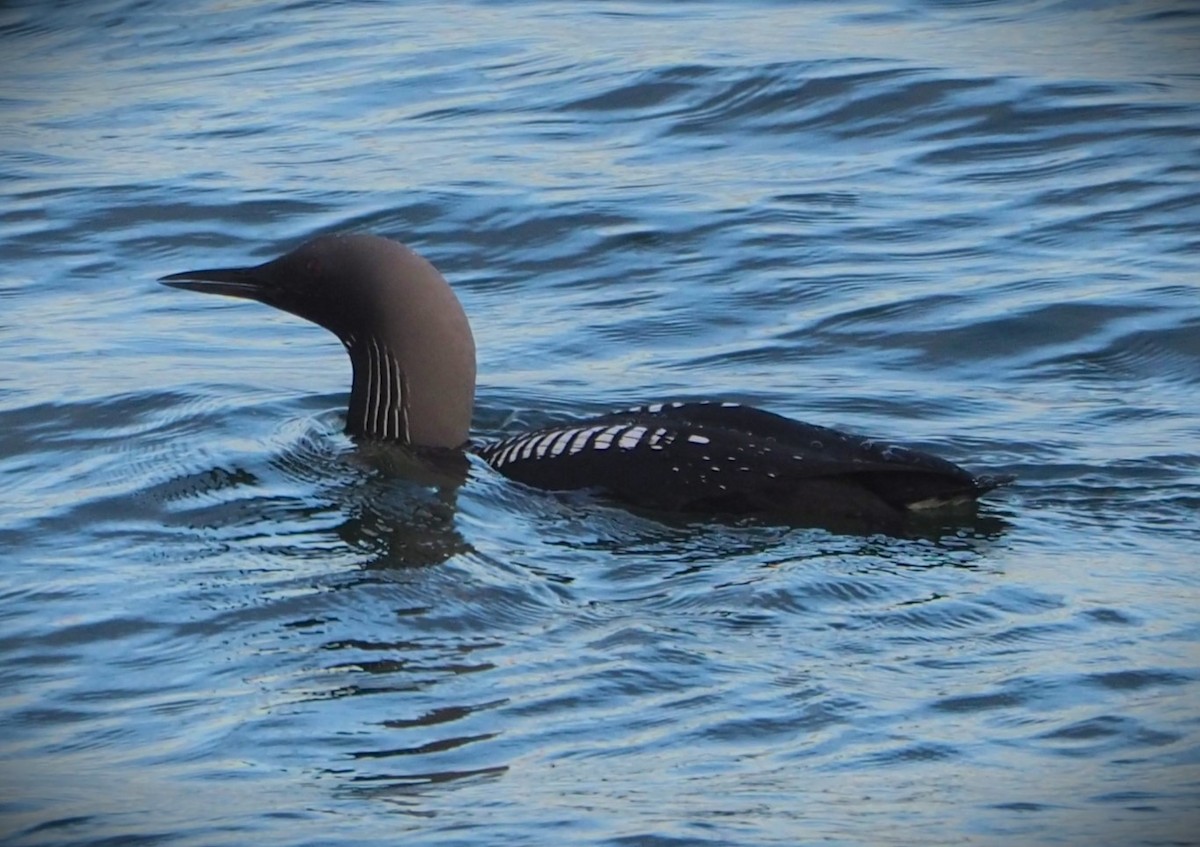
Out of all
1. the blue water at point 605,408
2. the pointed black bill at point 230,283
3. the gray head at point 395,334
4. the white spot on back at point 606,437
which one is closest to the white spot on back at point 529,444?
the blue water at point 605,408

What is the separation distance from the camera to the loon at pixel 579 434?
17.0 ft

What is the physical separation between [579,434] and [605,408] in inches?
37.3

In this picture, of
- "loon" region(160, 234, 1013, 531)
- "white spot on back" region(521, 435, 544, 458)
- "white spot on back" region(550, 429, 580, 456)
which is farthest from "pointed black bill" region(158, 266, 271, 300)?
"white spot on back" region(550, 429, 580, 456)

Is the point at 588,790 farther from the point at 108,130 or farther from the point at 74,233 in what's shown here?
the point at 108,130

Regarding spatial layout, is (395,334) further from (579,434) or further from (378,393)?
(579,434)

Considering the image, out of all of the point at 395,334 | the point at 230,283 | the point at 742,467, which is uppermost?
the point at 230,283

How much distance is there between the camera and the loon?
204 inches

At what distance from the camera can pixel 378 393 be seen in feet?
19.7

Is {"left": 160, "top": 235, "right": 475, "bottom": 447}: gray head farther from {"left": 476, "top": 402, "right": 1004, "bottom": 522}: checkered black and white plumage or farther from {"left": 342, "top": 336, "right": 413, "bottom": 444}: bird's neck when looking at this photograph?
{"left": 476, "top": 402, "right": 1004, "bottom": 522}: checkered black and white plumage

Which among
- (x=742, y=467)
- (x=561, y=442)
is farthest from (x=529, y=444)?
(x=742, y=467)

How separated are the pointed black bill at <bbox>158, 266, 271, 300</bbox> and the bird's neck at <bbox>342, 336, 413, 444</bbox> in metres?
0.32

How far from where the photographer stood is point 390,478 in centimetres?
579

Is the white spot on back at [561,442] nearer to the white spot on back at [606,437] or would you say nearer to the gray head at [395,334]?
the white spot on back at [606,437]

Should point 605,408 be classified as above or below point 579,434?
below
